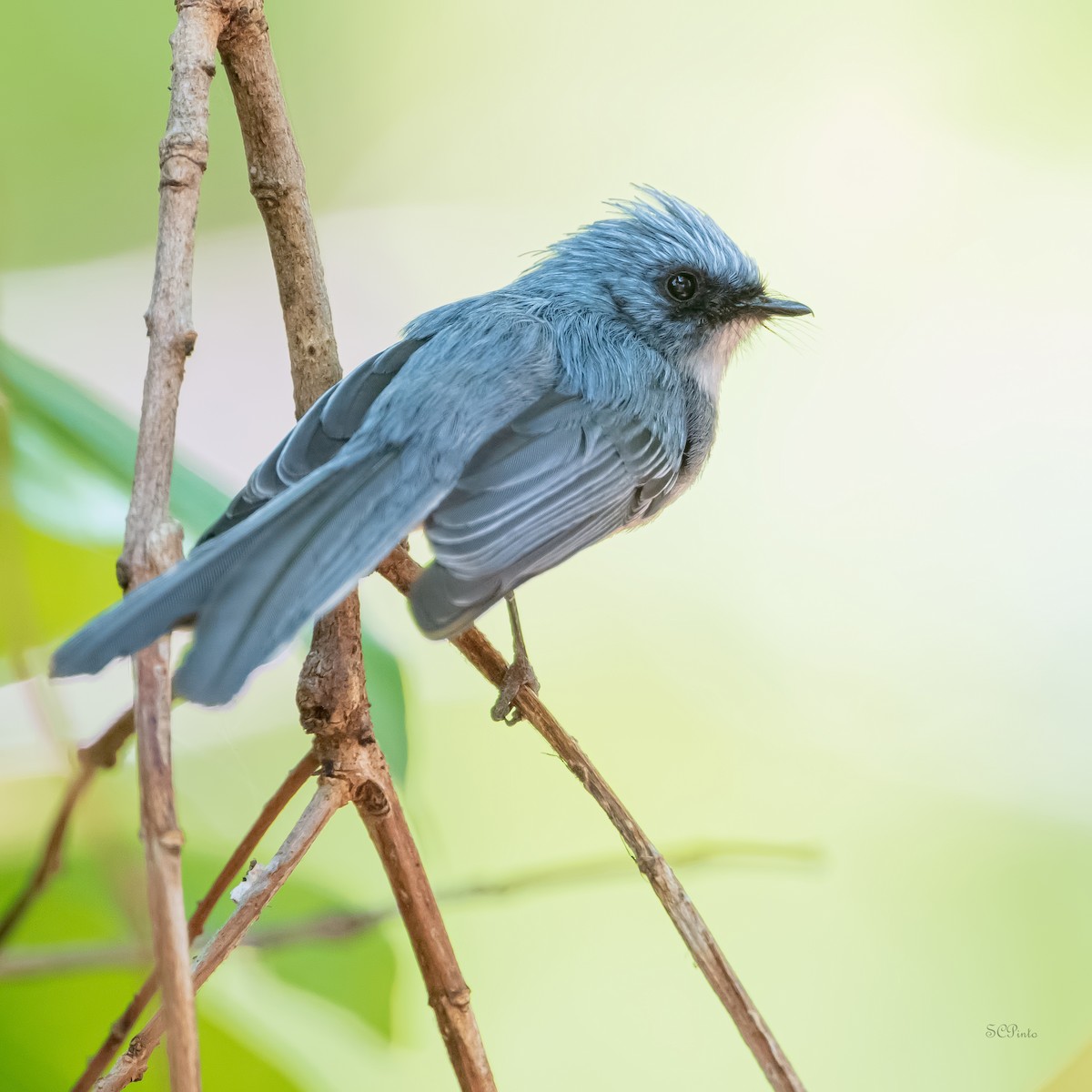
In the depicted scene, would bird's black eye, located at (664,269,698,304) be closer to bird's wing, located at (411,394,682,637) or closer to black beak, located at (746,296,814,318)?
black beak, located at (746,296,814,318)

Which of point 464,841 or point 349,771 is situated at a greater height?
point 464,841

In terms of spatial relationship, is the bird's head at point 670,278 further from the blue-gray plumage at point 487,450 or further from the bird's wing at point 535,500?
the bird's wing at point 535,500

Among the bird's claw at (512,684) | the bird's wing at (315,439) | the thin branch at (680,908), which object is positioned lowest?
the thin branch at (680,908)

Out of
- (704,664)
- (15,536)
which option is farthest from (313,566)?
(704,664)

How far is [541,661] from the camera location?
1945mm

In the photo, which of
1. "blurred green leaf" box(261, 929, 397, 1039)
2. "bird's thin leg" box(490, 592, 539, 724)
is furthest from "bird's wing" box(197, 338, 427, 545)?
"blurred green leaf" box(261, 929, 397, 1039)

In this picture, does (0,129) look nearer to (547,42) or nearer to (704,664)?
(547,42)

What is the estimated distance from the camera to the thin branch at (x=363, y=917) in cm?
128

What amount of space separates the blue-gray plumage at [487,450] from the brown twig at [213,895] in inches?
9.0

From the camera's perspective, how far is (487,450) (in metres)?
1.21

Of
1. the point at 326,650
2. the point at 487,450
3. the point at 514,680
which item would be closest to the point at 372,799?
the point at 326,650

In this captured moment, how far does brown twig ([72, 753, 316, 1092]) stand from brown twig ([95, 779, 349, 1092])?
0.03 metres

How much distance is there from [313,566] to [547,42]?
1.55m

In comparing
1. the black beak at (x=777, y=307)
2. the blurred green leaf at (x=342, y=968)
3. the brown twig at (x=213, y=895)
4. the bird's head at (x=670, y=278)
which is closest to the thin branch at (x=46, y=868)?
the brown twig at (x=213, y=895)
